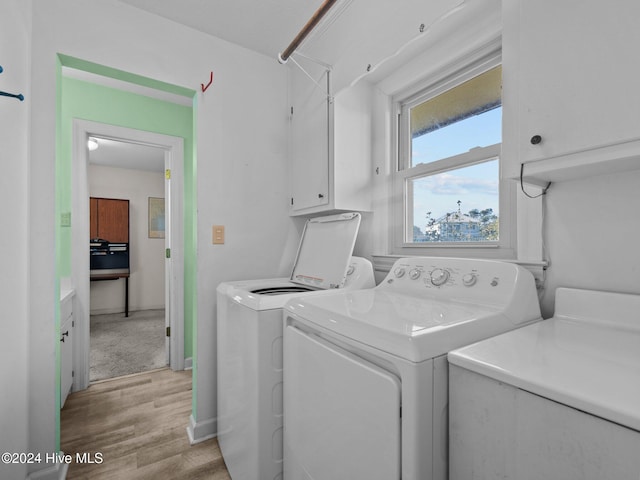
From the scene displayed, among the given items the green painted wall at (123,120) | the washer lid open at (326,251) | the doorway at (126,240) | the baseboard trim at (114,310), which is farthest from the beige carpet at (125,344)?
the washer lid open at (326,251)

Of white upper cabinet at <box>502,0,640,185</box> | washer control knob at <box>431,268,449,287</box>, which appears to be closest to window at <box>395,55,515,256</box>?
washer control knob at <box>431,268,449,287</box>

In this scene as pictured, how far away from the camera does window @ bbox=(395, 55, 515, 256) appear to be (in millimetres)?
1456

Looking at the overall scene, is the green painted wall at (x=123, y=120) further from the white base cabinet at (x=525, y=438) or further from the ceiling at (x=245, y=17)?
the white base cabinet at (x=525, y=438)

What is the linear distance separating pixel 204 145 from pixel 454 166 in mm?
1546

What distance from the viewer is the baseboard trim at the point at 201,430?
1854 millimetres

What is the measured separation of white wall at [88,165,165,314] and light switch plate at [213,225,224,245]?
4238mm

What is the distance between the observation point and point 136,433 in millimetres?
1913

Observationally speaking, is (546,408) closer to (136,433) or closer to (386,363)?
(386,363)

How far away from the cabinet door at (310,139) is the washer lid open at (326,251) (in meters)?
0.17

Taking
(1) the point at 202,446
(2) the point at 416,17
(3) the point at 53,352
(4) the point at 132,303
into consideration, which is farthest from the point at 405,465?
(4) the point at 132,303

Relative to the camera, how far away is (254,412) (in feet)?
4.11

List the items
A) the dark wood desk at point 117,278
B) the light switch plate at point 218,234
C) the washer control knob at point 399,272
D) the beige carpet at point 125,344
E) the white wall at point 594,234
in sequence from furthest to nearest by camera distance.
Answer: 1. the dark wood desk at point 117,278
2. the beige carpet at point 125,344
3. the light switch plate at point 218,234
4. the washer control knob at point 399,272
5. the white wall at point 594,234

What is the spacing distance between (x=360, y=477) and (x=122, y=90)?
334 cm

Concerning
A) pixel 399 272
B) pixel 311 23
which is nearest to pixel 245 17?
pixel 311 23
